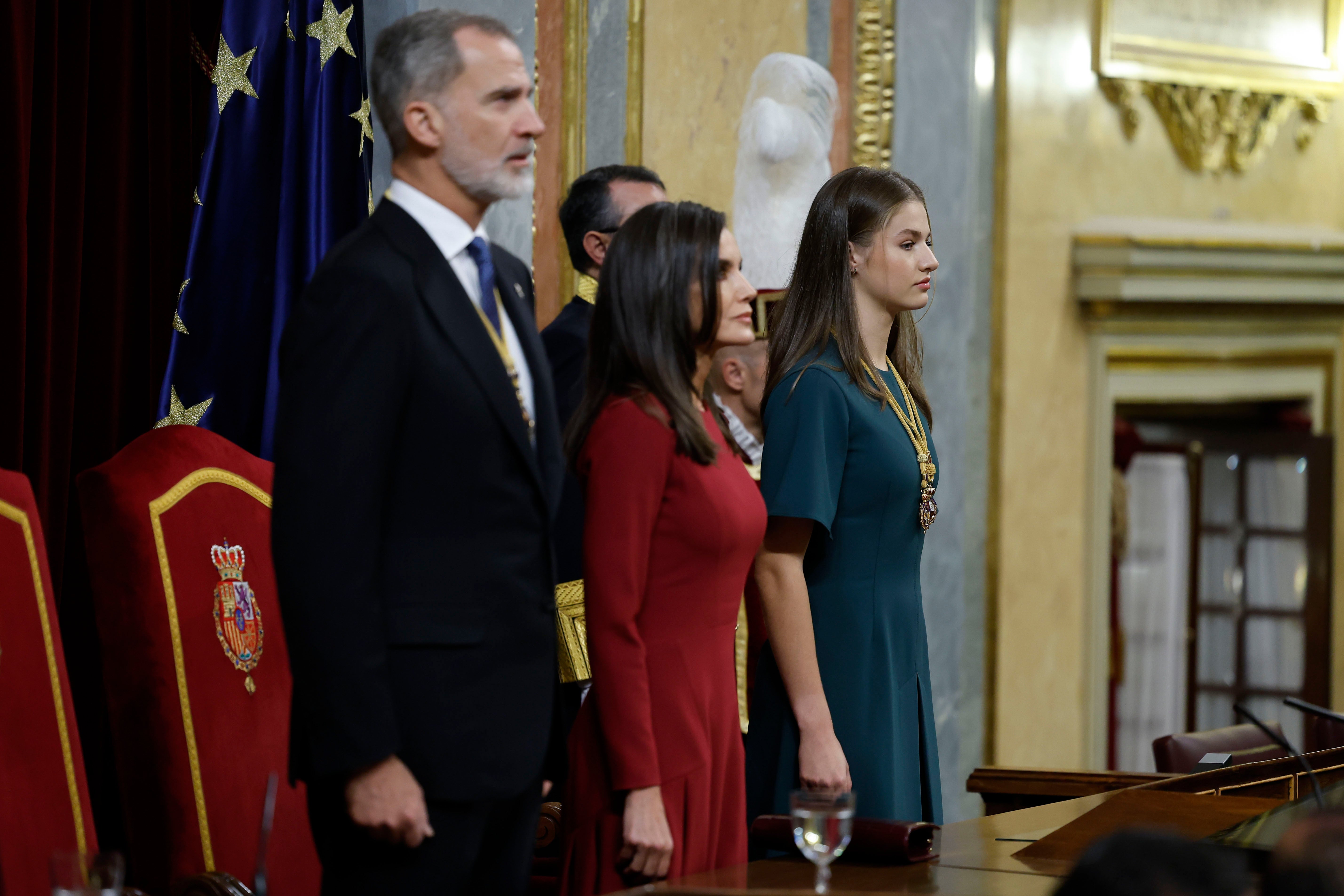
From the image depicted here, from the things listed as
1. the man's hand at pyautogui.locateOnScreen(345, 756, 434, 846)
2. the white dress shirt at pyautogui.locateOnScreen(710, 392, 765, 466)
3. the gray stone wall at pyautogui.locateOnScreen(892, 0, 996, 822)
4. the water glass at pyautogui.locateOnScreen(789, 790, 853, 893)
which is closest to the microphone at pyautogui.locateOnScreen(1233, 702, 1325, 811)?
the water glass at pyautogui.locateOnScreen(789, 790, 853, 893)

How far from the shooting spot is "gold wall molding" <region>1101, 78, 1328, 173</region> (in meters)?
5.92

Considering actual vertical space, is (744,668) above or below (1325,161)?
below

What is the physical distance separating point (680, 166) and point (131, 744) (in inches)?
106

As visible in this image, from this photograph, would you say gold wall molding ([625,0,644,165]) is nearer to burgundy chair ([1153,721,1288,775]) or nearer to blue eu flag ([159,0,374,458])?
blue eu flag ([159,0,374,458])

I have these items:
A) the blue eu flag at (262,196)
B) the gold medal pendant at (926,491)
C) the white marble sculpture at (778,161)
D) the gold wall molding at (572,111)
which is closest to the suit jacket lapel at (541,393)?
the gold medal pendant at (926,491)

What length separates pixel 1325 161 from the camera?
659cm

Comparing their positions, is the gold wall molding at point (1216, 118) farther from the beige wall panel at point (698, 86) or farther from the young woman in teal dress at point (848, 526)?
the young woman in teal dress at point (848, 526)

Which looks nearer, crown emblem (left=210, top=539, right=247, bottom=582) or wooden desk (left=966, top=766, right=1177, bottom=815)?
crown emblem (left=210, top=539, right=247, bottom=582)

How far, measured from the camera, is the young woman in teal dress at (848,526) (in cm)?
240

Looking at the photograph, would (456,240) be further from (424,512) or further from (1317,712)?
(1317,712)

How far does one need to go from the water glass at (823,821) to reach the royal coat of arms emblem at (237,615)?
95 cm

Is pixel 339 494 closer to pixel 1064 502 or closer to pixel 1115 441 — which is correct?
pixel 1064 502

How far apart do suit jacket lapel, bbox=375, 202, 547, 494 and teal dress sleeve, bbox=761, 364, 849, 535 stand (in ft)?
2.34

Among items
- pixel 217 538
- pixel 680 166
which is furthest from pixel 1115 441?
pixel 217 538
